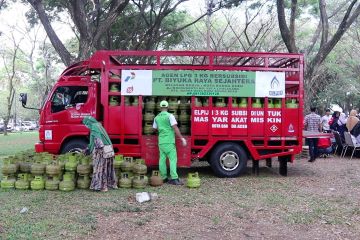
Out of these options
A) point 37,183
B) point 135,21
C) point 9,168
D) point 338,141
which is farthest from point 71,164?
point 135,21

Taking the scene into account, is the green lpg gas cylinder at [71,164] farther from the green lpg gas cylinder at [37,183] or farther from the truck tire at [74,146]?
the truck tire at [74,146]

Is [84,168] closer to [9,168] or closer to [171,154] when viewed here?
[9,168]

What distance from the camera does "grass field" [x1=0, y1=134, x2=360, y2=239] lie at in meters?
5.81

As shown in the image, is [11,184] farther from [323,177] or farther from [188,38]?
[188,38]

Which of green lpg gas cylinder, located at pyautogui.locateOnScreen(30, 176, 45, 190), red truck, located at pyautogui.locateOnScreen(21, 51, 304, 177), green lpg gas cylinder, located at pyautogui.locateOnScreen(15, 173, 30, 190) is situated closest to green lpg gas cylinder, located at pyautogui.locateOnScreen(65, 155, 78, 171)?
green lpg gas cylinder, located at pyautogui.locateOnScreen(30, 176, 45, 190)

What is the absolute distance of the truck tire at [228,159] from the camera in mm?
9883

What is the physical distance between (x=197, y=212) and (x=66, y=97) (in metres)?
5.03

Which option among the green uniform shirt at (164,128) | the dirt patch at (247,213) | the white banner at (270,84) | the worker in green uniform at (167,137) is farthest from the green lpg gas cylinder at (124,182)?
the white banner at (270,84)

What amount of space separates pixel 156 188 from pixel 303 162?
607cm

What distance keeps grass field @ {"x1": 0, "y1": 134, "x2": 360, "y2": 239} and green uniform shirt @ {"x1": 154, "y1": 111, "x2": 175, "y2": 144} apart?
3.23 feet

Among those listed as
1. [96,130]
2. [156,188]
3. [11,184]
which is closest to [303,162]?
[156,188]

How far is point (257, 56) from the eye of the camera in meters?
9.82

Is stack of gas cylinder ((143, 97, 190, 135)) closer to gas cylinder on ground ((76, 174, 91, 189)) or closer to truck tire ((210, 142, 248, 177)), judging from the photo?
truck tire ((210, 142, 248, 177))

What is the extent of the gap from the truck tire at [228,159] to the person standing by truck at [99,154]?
106 inches
